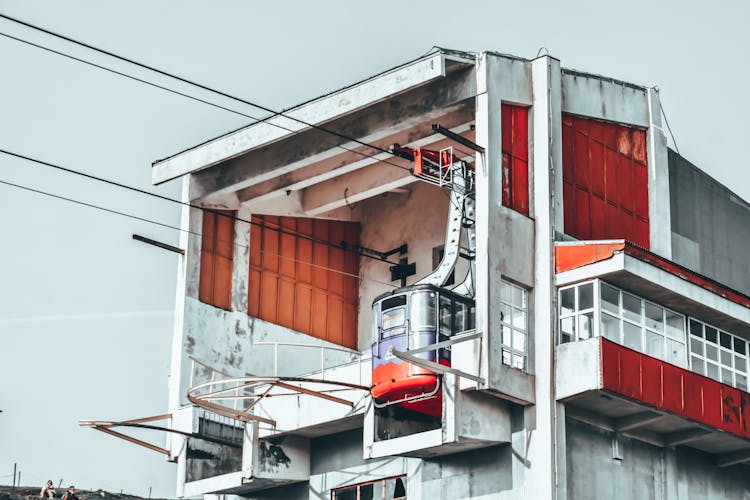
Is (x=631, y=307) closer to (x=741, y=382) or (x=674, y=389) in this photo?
(x=674, y=389)

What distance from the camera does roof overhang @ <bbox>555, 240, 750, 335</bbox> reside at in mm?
39906

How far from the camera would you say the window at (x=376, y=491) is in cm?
4294

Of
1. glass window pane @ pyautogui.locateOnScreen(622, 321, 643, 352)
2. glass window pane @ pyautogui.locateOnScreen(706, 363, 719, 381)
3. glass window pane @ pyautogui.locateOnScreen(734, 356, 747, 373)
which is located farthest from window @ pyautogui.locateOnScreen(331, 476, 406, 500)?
glass window pane @ pyautogui.locateOnScreen(734, 356, 747, 373)

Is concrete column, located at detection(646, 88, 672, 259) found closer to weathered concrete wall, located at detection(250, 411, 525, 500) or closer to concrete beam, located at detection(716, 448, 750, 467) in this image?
concrete beam, located at detection(716, 448, 750, 467)

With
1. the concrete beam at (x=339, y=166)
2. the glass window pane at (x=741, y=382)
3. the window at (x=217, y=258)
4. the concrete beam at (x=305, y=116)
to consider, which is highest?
the concrete beam at (x=305, y=116)

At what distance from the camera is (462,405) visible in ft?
128

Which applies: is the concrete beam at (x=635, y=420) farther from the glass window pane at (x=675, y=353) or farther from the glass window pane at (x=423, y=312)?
the glass window pane at (x=423, y=312)

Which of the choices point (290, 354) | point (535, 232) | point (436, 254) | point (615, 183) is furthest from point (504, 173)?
point (290, 354)

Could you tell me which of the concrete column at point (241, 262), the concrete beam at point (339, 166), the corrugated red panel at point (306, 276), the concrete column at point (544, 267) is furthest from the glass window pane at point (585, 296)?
the concrete column at point (241, 262)

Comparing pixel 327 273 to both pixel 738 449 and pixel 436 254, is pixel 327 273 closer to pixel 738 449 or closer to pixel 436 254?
pixel 436 254

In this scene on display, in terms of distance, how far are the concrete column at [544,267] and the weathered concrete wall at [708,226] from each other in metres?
6.36

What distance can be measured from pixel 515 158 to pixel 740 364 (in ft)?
31.2

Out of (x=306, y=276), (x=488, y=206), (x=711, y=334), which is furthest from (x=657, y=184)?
(x=306, y=276)

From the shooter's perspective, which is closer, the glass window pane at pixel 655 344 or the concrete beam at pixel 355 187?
the glass window pane at pixel 655 344
